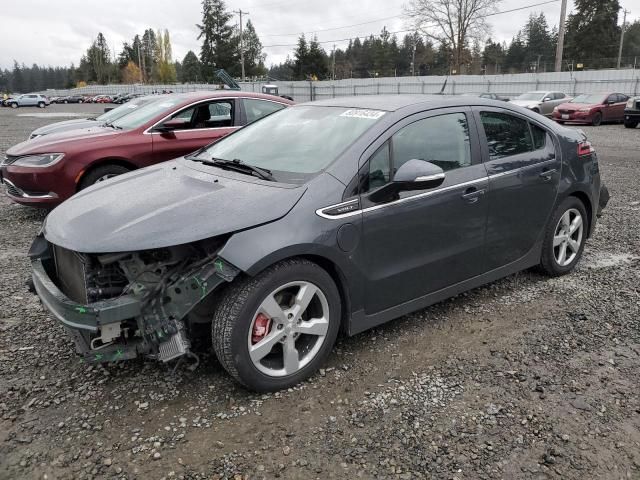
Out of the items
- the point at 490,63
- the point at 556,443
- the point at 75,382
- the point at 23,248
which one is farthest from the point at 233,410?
the point at 490,63

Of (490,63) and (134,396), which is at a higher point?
(490,63)

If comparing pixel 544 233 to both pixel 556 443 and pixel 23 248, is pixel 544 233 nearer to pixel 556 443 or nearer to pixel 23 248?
pixel 556 443

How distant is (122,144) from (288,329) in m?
4.63

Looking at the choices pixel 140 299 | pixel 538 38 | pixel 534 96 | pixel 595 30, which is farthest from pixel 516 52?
pixel 140 299

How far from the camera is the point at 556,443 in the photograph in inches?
100

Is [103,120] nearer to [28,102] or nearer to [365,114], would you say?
[365,114]

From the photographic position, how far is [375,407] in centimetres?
281

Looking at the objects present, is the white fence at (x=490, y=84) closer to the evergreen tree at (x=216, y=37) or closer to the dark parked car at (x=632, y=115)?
the dark parked car at (x=632, y=115)

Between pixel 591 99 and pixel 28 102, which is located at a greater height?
pixel 28 102

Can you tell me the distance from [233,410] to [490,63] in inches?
3758

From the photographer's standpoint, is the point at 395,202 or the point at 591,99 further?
the point at 591,99

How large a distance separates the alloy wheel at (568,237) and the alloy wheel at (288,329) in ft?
8.14

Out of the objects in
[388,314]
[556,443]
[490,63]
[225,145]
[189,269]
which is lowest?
[556,443]

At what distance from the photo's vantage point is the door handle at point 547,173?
4.14m
